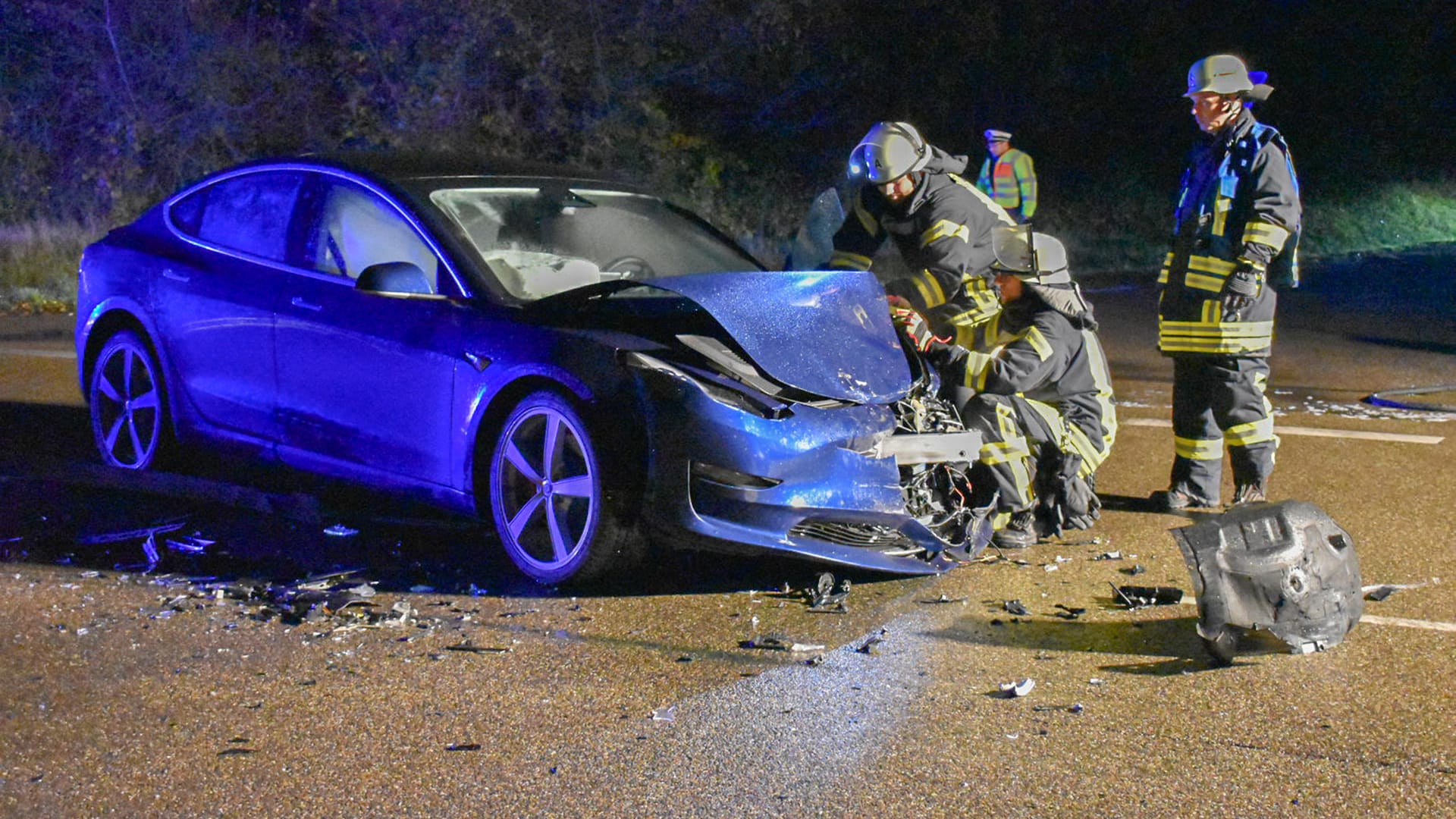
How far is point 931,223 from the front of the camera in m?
7.11

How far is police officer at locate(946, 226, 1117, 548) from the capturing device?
6281mm

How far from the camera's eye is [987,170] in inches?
562

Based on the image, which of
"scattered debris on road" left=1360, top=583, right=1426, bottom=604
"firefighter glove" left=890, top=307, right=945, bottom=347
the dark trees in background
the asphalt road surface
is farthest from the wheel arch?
the dark trees in background

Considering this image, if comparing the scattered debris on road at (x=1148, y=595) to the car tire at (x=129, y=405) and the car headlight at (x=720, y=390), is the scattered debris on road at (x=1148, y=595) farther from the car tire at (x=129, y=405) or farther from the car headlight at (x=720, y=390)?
the car tire at (x=129, y=405)

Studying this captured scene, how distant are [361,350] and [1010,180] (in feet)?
29.8

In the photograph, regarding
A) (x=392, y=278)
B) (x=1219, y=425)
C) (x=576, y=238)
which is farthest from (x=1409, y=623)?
(x=392, y=278)

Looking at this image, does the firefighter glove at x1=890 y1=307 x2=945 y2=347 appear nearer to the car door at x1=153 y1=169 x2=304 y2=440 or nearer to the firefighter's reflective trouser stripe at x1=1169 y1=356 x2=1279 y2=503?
the firefighter's reflective trouser stripe at x1=1169 y1=356 x2=1279 y2=503

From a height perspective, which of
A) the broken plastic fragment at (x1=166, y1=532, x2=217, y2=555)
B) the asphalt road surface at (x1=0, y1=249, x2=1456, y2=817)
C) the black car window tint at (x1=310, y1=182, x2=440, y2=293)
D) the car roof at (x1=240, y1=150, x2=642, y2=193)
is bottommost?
the broken plastic fragment at (x1=166, y1=532, x2=217, y2=555)

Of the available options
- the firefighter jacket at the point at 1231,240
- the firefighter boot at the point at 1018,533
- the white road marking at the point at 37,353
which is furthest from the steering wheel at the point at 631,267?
the white road marking at the point at 37,353

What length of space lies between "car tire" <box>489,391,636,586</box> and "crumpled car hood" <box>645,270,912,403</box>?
0.61 meters

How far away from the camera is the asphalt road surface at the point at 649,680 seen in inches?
147

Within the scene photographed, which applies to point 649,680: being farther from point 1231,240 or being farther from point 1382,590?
point 1231,240

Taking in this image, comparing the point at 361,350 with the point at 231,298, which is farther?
the point at 231,298

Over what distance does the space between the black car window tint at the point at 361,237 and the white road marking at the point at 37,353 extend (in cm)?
602
